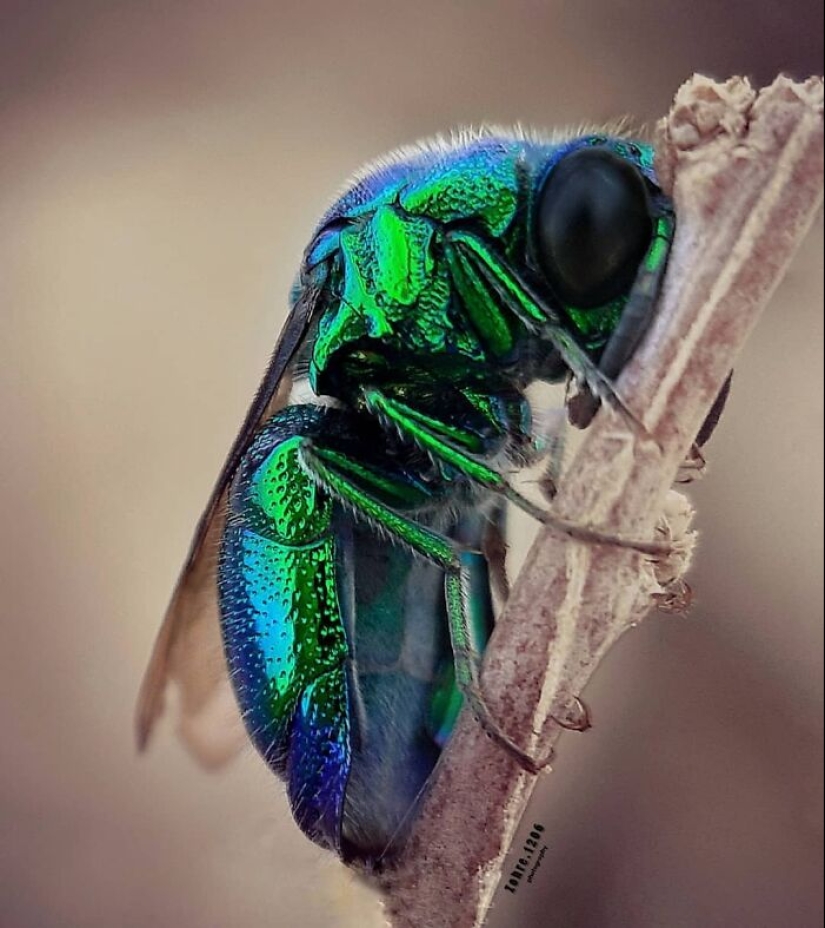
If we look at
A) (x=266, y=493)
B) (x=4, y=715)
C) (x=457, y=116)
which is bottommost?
(x=4, y=715)

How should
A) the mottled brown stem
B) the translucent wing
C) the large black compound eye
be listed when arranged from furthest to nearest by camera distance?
the translucent wing
the large black compound eye
the mottled brown stem

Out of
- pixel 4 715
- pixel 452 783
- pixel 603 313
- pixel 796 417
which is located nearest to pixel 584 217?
pixel 603 313

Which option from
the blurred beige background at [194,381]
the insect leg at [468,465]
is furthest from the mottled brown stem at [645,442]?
the blurred beige background at [194,381]

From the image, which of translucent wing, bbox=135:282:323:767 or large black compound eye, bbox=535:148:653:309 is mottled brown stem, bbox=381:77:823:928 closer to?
large black compound eye, bbox=535:148:653:309

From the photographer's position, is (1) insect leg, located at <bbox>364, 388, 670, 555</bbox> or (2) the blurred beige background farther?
(2) the blurred beige background

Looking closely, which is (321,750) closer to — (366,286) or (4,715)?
(366,286)

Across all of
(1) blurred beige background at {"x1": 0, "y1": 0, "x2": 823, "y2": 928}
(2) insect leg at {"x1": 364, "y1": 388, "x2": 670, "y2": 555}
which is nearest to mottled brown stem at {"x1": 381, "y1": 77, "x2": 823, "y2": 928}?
(2) insect leg at {"x1": 364, "y1": 388, "x2": 670, "y2": 555}

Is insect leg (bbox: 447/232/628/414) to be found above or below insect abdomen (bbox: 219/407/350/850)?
Answer: above
